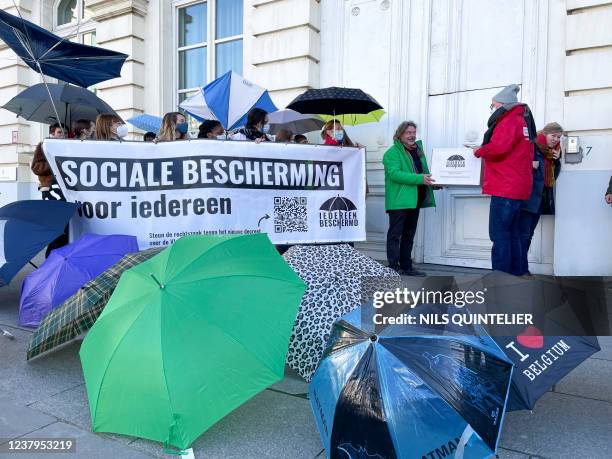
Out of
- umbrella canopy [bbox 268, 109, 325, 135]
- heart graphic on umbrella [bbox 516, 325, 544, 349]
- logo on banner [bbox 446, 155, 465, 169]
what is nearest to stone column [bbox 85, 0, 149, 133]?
umbrella canopy [bbox 268, 109, 325, 135]

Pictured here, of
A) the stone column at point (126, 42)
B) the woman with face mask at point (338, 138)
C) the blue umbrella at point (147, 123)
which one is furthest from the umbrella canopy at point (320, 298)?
the stone column at point (126, 42)

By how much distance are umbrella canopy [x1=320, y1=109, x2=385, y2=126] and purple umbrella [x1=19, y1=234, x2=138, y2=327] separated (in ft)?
12.6

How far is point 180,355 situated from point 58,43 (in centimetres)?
450

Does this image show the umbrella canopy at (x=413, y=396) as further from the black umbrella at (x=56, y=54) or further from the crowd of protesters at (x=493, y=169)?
the black umbrella at (x=56, y=54)

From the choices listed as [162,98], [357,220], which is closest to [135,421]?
[357,220]

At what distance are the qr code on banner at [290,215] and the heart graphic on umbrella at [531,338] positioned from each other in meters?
3.61

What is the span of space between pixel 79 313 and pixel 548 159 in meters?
4.87

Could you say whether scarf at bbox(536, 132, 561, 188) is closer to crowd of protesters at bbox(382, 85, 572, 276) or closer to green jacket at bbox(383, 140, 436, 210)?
crowd of protesters at bbox(382, 85, 572, 276)

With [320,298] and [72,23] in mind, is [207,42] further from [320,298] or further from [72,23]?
[320,298]

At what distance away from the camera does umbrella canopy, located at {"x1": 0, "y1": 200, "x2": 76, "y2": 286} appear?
14.1 feet

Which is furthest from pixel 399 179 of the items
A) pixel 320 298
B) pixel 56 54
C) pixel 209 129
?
pixel 56 54

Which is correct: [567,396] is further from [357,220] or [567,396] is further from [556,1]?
[556,1]

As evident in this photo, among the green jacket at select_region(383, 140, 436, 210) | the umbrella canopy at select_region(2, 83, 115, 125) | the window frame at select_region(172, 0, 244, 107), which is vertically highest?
the window frame at select_region(172, 0, 244, 107)

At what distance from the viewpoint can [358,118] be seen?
7477 millimetres
